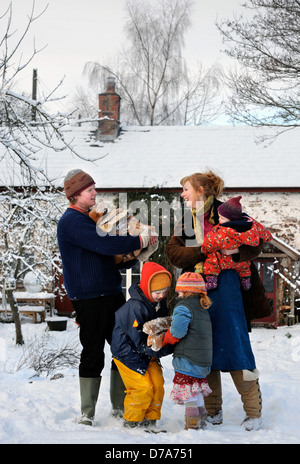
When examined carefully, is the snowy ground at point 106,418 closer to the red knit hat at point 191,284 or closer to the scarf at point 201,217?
the red knit hat at point 191,284

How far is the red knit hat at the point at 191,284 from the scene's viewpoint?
3.17 metres

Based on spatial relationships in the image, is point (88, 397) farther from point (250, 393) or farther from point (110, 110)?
point (110, 110)

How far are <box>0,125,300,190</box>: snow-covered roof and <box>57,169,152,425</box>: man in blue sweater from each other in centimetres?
814

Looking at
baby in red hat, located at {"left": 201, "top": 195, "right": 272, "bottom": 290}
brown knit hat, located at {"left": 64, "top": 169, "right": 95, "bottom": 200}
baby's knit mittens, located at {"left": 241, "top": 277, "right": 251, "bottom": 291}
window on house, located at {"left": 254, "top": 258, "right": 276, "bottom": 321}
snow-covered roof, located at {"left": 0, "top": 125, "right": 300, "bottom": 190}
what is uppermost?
snow-covered roof, located at {"left": 0, "top": 125, "right": 300, "bottom": 190}

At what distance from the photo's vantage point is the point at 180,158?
13.2 m

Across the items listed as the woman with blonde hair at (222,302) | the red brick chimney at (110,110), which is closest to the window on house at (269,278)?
the red brick chimney at (110,110)

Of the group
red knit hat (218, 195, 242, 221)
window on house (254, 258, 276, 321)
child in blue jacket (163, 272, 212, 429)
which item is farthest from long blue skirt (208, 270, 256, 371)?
window on house (254, 258, 276, 321)

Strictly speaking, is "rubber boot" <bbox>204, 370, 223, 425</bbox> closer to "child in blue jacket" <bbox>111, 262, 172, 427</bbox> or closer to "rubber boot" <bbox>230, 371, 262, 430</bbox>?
"rubber boot" <bbox>230, 371, 262, 430</bbox>

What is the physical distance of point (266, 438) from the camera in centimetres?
280

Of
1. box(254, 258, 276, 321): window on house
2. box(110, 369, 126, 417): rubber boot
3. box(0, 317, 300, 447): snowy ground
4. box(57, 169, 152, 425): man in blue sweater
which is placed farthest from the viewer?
box(254, 258, 276, 321): window on house

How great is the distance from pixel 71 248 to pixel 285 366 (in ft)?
15.6

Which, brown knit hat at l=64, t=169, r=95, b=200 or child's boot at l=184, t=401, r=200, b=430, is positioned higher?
brown knit hat at l=64, t=169, r=95, b=200

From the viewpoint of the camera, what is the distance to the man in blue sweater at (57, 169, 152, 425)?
323cm

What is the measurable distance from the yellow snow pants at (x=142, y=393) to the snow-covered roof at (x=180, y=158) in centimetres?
851
